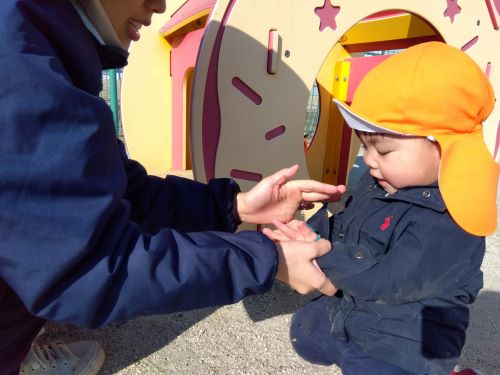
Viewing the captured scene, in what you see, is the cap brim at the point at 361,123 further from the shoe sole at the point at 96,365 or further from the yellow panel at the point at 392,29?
the yellow panel at the point at 392,29

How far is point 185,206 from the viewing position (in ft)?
3.82

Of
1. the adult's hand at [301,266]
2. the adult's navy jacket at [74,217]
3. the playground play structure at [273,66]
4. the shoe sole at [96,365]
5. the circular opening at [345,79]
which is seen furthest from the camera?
the circular opening at [345,79]

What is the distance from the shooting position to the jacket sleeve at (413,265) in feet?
2.80

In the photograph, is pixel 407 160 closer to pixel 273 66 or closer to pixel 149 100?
pixel 273 66

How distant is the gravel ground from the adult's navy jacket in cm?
60

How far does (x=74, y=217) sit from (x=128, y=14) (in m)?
0.38

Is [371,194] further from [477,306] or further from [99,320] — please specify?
[477,306]

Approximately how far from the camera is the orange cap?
2.76 ft

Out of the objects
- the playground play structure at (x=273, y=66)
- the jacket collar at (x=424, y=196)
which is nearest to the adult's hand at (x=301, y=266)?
the jacket collar at (x=424, y=196)

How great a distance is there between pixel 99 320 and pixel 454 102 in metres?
0.73

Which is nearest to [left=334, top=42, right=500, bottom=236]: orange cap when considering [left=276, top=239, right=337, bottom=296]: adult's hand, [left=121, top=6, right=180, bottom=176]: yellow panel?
[left=276, top=239, right=337, bottom=296]: adult's hand

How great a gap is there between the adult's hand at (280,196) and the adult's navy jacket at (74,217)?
41 cm

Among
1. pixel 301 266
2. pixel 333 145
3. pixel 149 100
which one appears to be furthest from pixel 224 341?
pixel 149 100

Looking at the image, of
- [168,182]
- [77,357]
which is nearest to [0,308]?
[77,357]
